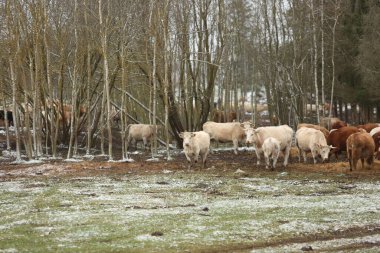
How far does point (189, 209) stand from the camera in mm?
14477

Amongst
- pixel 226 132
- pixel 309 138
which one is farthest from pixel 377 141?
pixel 226 132

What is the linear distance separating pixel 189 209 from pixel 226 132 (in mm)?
17644

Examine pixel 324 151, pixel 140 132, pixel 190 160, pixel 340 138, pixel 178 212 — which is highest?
pixel 140 132

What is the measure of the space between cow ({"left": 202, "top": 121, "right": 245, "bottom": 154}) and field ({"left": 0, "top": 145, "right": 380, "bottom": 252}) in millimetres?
7885

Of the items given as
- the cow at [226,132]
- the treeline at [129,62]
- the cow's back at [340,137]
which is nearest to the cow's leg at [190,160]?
the treeline at [129,62]

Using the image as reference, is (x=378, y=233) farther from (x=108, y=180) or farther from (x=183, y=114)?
(x=183, y=114)

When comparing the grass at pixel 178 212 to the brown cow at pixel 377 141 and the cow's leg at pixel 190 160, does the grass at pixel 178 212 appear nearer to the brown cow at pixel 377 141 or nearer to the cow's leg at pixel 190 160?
the cow's leg at pixel 190 160

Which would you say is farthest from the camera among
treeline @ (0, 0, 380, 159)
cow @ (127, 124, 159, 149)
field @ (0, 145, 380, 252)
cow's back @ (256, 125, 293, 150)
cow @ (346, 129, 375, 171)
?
cow @ (127, 124, 159, 149)

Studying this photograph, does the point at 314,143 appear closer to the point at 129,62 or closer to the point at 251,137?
the point at 251,137

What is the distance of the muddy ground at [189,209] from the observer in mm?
11211

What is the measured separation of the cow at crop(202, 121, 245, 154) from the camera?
3125 cm

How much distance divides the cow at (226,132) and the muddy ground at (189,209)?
7.74 m

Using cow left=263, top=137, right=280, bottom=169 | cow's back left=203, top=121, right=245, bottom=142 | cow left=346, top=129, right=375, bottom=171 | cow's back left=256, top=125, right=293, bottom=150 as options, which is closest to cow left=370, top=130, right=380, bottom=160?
cow left=346, top=129, right=375, bottom=171

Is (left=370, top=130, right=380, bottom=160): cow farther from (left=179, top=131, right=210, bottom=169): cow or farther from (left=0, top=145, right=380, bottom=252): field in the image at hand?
(left=179, top=131, right=210, bottom=169): cow
